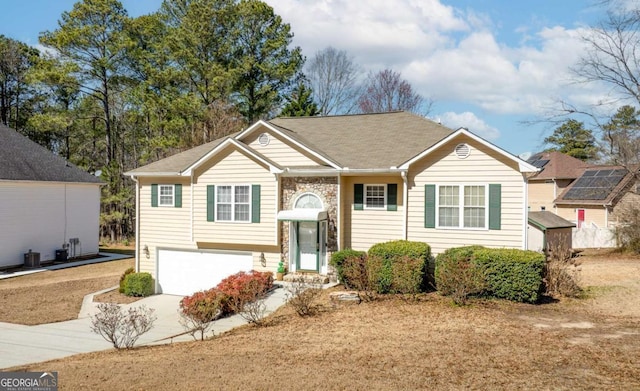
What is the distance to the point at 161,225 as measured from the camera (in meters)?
18.4

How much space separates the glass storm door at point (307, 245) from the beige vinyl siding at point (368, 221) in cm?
105

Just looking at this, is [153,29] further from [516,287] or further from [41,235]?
[516,287]

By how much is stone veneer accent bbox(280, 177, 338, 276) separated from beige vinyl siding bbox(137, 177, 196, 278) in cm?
388

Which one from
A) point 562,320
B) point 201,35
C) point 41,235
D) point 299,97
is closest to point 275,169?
point 562,320

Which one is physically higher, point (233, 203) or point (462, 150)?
point (462, 150)

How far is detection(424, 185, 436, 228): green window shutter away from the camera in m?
15.0

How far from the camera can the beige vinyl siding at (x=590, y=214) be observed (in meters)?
32.1

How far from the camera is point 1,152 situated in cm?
2416

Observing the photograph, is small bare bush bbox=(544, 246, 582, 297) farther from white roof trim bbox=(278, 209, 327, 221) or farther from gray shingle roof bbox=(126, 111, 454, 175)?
white roof trim bbox=(278, 209, 327, 221)

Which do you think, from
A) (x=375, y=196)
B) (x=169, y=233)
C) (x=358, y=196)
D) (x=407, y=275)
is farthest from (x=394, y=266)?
(x=169, y=233)

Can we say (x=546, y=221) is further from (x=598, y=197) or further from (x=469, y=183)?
(x=598, y=197)

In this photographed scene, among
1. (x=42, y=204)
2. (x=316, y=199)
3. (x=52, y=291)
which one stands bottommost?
(x=52, y=291)

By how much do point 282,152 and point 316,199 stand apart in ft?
7.48

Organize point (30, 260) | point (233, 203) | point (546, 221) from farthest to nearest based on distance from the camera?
point (30, 260)
point (546, 221)
point (233, 203)
